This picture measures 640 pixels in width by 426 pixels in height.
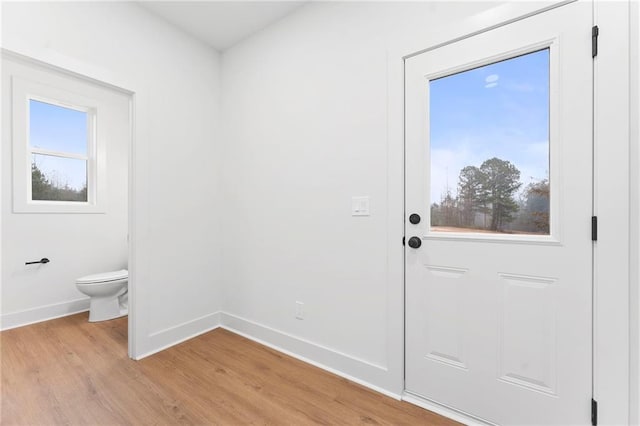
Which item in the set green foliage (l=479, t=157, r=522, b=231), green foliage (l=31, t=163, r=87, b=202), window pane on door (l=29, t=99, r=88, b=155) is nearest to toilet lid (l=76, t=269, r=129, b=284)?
green foliage (l=31, t=163, r=87, b=202)

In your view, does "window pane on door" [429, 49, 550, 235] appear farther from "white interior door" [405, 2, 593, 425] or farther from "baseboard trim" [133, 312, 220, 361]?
"baseboard trim" [133, 312, 220, 361]

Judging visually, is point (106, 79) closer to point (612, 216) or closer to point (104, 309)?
point (104, 309)

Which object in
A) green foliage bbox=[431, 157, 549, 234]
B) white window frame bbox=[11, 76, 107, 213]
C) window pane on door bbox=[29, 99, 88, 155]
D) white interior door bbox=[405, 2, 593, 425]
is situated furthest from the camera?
window pane on door bbox=[29, 99, 88, 155]

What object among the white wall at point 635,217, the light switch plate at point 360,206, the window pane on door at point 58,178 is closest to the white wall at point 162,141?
the window pane on door at point 58,178

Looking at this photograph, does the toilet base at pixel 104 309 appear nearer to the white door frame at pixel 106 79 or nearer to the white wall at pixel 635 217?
the white door frame at pixel 106 79

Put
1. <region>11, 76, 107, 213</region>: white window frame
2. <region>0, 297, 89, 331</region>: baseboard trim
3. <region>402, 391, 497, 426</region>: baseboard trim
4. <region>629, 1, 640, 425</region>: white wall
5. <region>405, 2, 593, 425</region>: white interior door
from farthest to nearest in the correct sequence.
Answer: <region>11, 76, 107, 213</region>: white window frame < <region>0, 297, 89, 331</region>: baseboard trim < <region>402, 391, 497, 426</region>: baseboard trim < <region>405, 2, 593, 425</region>: white interior door < <region>629, 1, 640, 425</region>: white wall

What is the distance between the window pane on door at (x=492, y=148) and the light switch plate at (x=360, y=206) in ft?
1.31

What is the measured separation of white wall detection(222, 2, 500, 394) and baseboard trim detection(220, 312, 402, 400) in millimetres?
11

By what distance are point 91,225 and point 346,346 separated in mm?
3318

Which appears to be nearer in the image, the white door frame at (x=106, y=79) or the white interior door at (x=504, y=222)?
the white interior door at (x=504, y=222)

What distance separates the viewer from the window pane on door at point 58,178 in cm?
307

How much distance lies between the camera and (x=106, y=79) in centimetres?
197

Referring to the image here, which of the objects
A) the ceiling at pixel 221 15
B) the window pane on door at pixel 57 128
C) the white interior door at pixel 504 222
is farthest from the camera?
the window pane on door at pixel 57 128

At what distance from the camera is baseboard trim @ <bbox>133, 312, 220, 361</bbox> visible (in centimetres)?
222
